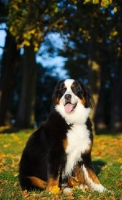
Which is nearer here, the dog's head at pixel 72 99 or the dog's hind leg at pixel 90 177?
the dog's head at pixel 72 99

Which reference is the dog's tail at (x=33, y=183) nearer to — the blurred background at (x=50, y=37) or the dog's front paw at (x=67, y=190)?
the dog's front paw at (x=67, y=190)

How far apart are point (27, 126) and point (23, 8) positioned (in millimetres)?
8817

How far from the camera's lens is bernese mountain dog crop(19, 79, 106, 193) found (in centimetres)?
640

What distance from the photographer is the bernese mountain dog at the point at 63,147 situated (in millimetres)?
6398

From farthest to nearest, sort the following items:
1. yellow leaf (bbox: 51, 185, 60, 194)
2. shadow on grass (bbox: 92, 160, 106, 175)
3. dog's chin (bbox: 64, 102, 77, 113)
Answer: shadow on grass (bbox: 92, 160, 106, 175) → dog's chin (bbox: 64, 102, 77, 113) → yellow leaf (bbox: 51, 185, 60, 194)

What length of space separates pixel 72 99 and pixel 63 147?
0.79m

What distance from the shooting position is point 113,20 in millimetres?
15820

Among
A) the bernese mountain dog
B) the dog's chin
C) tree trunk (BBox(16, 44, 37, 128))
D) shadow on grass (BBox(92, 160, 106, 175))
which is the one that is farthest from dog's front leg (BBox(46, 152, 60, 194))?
tree trunk (BBox(16, 44, 37, 128))

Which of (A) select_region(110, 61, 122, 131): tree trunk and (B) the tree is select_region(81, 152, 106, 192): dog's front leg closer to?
(B) the tree

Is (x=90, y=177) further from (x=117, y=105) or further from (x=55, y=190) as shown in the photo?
(x=117, y=105)

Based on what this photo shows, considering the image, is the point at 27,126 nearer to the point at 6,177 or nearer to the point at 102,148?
the point at 102,148

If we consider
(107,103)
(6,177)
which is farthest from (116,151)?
(107,103)

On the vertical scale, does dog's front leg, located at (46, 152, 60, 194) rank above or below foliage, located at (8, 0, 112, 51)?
below

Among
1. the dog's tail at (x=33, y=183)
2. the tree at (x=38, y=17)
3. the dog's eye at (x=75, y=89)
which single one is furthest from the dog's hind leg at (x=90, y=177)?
the tree at (x=38, y=17)
